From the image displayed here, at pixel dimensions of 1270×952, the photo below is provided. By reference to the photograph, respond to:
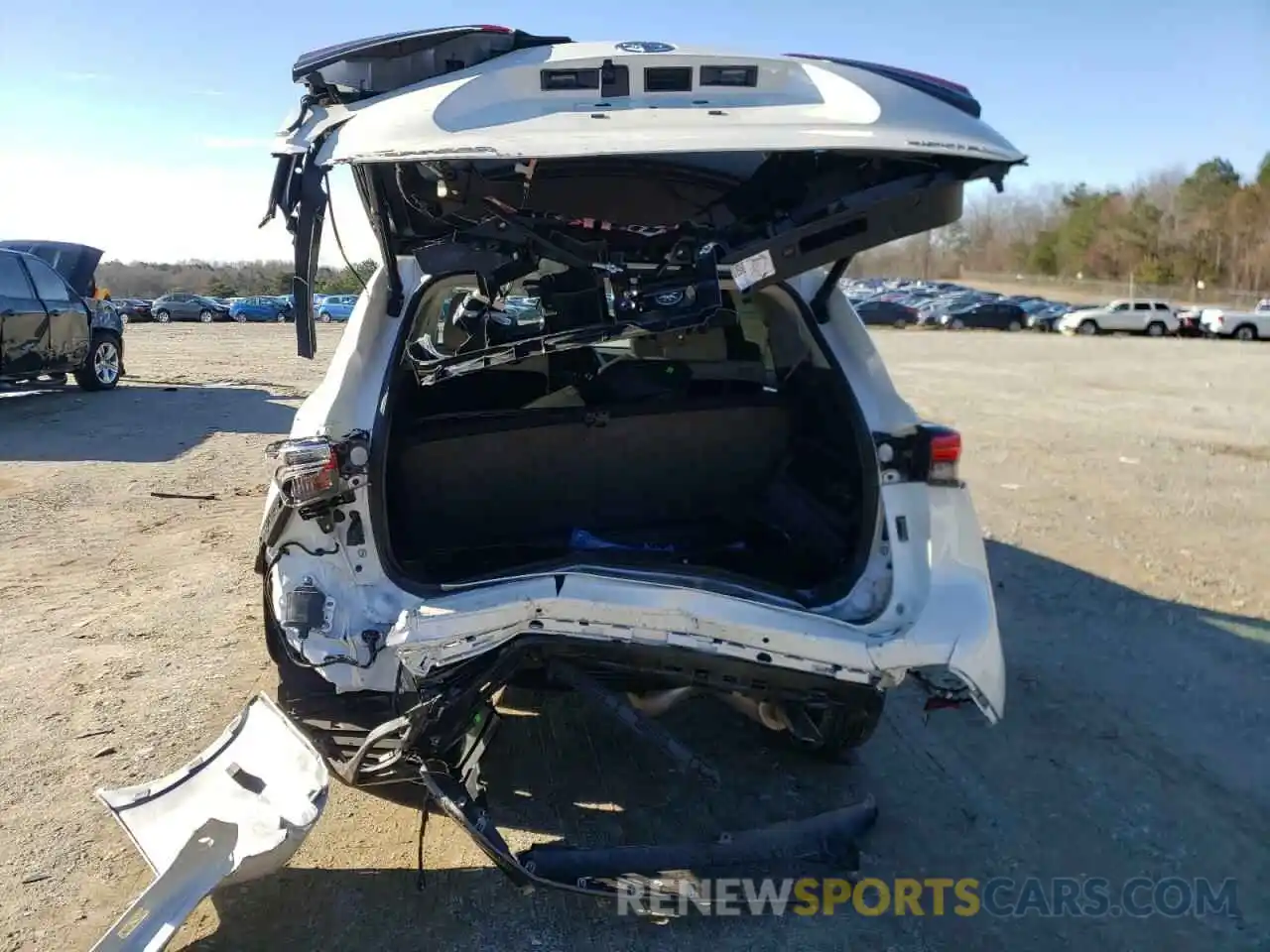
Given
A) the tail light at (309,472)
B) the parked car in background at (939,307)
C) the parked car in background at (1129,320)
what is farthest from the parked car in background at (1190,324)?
the tail light at (309,472)

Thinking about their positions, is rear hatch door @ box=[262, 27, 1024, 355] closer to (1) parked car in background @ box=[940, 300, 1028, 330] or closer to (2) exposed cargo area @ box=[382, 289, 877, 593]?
(2) exposed cargo area @ box=[382, 289, 877, 593]

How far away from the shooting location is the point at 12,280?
11375 millimetres

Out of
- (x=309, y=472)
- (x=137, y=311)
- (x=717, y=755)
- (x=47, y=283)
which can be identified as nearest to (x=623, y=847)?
(x=717, y=755)

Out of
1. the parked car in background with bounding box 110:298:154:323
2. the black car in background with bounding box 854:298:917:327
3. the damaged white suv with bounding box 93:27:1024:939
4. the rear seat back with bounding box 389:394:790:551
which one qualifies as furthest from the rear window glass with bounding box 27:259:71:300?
the parked car in background with bounding box 110:298:154:323

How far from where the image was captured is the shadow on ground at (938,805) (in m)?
2.76

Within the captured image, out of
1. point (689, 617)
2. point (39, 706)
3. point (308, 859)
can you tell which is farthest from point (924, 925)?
point (39, 706)

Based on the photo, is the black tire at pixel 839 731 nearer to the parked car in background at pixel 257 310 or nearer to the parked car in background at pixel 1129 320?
the parked car in background at pixel 1129 320

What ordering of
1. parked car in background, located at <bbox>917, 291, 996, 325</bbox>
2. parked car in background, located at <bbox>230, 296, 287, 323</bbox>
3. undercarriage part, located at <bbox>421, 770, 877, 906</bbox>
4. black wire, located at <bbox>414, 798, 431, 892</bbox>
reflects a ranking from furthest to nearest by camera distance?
parked car in background, located at <bbox>230, 296, 287, 323</bbox> < parked car in background, located at <bbox>917, 291, 996, 325</bbox> < black wire, located at <bbox>414, 798, 431, 892</bbox> < undercarriage part, located at <bbox>421, 770, 877, 906</bbox>

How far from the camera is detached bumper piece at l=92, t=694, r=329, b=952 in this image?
8.03 ft

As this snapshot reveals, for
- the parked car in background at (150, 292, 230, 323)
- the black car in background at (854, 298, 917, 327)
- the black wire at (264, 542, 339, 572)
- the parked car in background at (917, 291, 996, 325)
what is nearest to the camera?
the black wire at (264, 542, 339, 572)

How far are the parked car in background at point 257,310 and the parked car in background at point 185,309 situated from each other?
64 cm

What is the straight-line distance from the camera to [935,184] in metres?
2.88

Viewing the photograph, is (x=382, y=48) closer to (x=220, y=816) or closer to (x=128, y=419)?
(x=220, y=816)

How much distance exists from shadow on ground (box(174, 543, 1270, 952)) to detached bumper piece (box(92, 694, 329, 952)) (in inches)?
9.9
